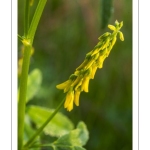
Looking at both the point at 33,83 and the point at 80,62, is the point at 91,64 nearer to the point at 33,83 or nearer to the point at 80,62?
the point at 33,83

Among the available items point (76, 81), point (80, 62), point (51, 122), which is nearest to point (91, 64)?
point (76, 81)

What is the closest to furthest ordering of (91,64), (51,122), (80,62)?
(91,64) → (51,122) → (80,62)

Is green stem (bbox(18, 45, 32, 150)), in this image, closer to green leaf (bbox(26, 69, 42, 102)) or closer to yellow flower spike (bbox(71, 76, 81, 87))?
yellow flower spike (bbox(71, 76, 81, 87))

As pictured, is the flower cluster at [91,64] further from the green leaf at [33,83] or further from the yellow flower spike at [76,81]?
the green leaf at [33,83]

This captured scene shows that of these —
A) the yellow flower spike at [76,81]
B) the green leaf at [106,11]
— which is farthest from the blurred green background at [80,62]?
the yellow flower spike at [76,81]
